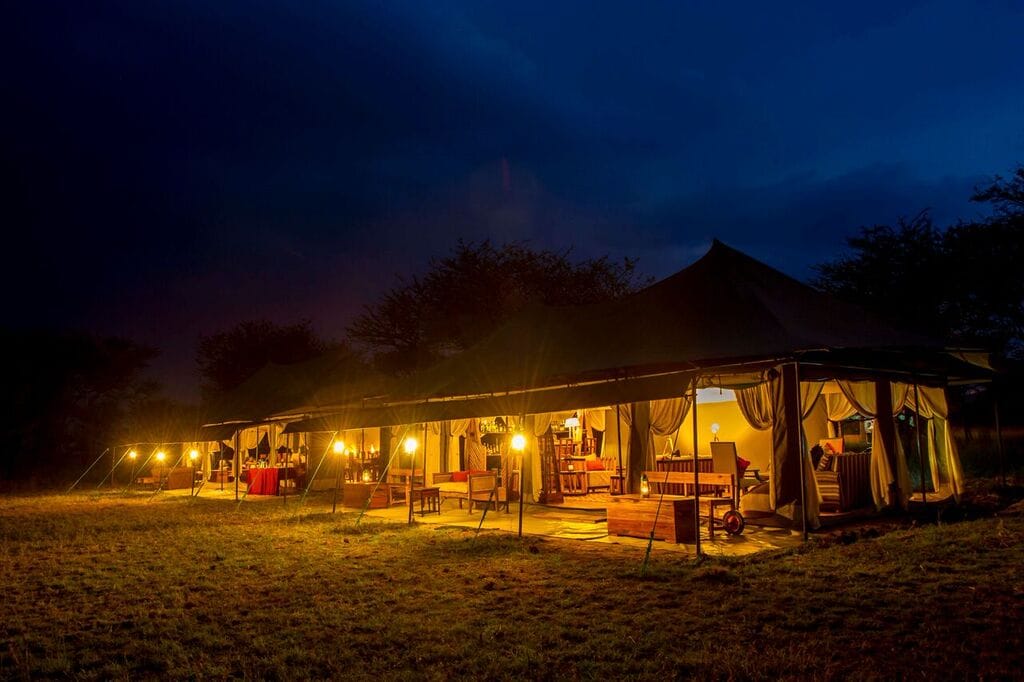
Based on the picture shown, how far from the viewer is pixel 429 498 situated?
1440 cm

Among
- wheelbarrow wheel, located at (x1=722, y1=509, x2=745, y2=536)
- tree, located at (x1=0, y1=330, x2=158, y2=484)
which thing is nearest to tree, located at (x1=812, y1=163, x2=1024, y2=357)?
wheelbarrow wheel, located at (x1=722, y1=509, x2=745, y2=536)

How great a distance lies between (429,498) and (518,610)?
29.4 feet

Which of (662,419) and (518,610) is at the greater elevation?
(662,419)

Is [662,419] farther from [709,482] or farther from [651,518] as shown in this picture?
[651,518]

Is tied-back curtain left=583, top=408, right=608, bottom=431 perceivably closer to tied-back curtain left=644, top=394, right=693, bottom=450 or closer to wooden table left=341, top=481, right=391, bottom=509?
tied-back curtain left=644, top=394, right=693, bottom=450

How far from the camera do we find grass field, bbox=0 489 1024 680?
4.35 metres

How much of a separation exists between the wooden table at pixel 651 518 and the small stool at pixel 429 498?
4789 millimetres

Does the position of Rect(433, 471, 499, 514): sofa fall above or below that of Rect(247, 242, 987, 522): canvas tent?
below

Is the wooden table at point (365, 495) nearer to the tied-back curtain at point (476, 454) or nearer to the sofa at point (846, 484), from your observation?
the tied-back curtain at point (476, 454)

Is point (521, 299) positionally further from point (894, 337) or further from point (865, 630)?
point (865, 630)

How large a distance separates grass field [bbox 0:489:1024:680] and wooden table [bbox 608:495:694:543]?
73cm

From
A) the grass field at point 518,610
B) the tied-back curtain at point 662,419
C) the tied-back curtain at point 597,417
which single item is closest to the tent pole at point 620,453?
the tied-back curtain at point 662,419

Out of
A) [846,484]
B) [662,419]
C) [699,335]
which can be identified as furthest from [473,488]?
[846,484]

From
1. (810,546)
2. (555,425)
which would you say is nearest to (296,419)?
(555,425)
